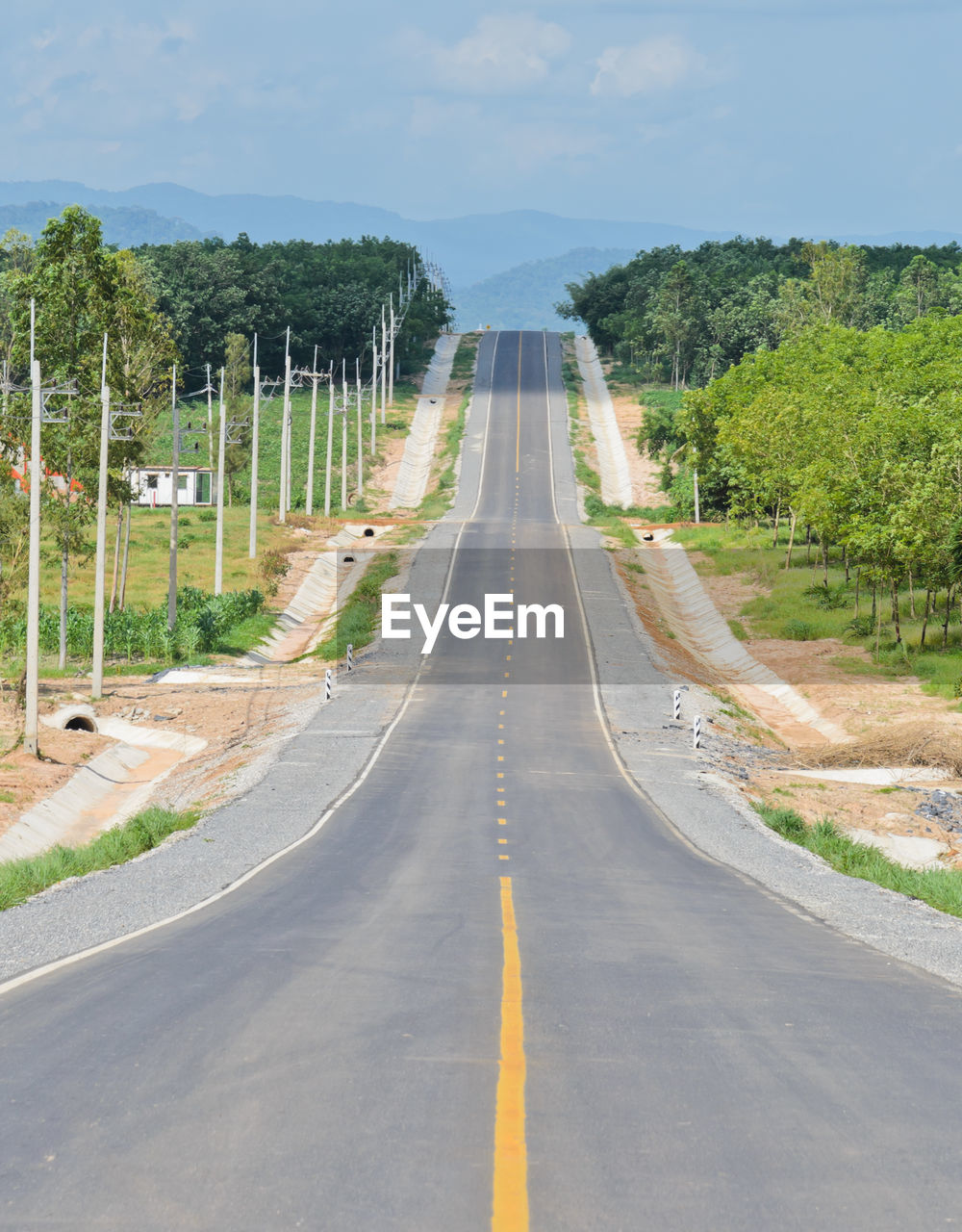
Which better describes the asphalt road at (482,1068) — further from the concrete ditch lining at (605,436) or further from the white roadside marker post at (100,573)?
the concrete ditch lining at (605,436)

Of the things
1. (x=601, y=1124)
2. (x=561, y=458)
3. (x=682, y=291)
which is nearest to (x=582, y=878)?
(x=601, y=1124)

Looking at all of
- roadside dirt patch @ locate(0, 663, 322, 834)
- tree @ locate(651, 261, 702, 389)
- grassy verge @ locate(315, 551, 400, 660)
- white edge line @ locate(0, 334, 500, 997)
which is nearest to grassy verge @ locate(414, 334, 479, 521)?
grassy verge @ locate(315, 551, 400, 660)

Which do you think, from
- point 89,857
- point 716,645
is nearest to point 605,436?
point 716,645

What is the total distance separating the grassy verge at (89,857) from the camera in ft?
58.5

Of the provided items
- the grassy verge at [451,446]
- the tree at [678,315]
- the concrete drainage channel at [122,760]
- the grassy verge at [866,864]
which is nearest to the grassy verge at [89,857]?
the concrete drainage channel at [122,760]

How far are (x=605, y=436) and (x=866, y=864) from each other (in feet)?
334

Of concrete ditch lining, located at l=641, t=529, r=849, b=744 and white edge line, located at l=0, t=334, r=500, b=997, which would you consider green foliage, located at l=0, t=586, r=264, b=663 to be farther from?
concrete ditch lining, located at l=641, t=529, r=849, b=744

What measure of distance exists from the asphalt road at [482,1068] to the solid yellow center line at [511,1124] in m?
0.02

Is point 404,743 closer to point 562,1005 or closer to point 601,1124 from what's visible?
point 562,1005

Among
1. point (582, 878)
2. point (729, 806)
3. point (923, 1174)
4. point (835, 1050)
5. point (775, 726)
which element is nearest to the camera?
point (923, 1174)

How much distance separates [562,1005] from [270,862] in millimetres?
9820

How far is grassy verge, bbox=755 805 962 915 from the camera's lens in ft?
60.3

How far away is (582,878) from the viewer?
18.7 metres

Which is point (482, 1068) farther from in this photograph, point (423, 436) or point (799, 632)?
point (423, 436)
